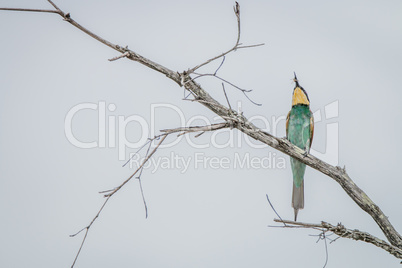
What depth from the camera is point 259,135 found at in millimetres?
2094

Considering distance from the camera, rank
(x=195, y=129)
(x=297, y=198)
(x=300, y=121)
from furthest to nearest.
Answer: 1. (x=300, y=121)
2. (x=297, y=198)
3. (x=195, y=129)

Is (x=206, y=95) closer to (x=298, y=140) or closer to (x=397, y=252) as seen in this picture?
(x=397, y=252)

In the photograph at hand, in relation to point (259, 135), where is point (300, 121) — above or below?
above

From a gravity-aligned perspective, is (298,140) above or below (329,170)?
above

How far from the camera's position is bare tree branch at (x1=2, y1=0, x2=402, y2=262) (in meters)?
1.90

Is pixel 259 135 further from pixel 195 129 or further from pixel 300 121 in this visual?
pixel 300 121

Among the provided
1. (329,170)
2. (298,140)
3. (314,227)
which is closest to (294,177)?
(298,140)

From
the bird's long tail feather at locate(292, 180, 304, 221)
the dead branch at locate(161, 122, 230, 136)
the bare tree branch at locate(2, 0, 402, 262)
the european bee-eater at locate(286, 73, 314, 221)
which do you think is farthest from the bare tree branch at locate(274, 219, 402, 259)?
the european bee-eater at locate(286, 73, 314, 221)

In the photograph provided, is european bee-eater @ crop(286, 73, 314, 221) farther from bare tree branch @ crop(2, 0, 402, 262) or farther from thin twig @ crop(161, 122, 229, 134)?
thin twig @ crop(161, 122, 229, 134)

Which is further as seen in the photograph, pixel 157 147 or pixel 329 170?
pixel 329 170

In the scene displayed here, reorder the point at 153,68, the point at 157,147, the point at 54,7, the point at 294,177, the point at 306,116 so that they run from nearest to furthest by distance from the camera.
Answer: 1. the point at 54,7
2. the point at 157,147
3. the point at 153,68
4. the point at 294,177
5. the point at 306,116

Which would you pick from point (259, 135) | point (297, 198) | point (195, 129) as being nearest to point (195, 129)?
point (195, 129)

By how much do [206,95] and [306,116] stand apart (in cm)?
218

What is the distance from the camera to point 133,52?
1.93m
